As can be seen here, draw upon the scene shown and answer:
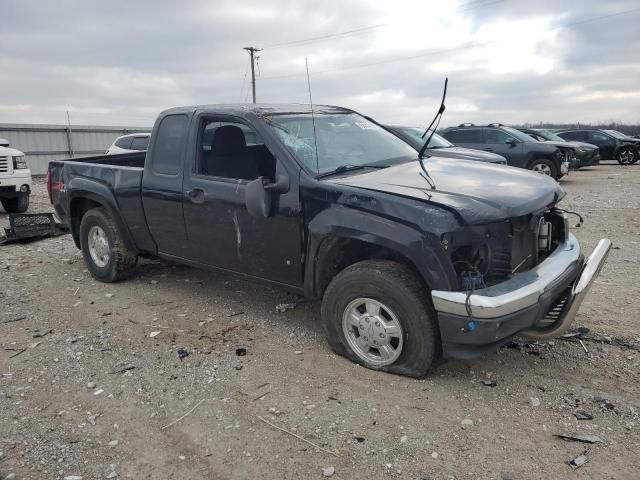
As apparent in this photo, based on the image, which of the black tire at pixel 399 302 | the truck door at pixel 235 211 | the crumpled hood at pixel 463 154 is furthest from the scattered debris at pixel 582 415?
the crumpled hood at pixel 463 154

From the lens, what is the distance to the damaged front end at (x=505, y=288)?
3119mm

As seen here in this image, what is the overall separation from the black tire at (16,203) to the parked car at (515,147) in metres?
10.9

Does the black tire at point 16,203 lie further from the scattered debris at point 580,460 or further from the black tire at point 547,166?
the black tire at point 547,166

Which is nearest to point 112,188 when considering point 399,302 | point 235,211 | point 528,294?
point 235,211

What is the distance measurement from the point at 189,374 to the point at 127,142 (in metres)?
10.8

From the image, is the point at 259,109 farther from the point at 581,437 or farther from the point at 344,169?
the point at 581,437

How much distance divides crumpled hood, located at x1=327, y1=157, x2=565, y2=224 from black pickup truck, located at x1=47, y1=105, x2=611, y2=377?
1 cm

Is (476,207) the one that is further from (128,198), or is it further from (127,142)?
(127,142)

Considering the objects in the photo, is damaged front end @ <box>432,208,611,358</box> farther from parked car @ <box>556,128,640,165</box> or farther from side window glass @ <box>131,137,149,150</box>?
parked car @ <box>556,128,640,165</box>

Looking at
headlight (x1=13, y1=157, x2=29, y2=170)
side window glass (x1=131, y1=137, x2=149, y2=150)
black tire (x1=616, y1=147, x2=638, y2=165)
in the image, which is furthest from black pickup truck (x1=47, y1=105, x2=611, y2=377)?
black tire (x1=616, y1=147, x2=638, y2=165)

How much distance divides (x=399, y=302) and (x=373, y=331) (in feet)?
1.14

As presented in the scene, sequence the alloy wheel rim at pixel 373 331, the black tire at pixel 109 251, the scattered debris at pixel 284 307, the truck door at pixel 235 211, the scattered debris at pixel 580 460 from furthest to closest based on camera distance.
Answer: the black tire at pixel 109 251
the scattered debris at pixel 284 307
the truck door at pixel 235 211
the alloy wheel rim at pixel 373 331
the scattered debris at pixel 580 460

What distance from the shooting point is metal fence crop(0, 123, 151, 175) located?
64.2ft

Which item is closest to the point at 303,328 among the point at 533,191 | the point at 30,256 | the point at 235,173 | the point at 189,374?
the point at 189,374
